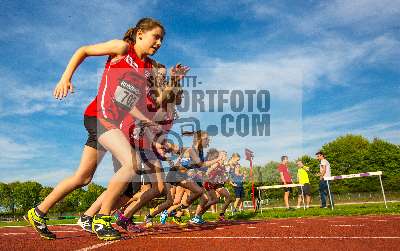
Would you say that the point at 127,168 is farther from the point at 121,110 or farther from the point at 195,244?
the point at 195,244


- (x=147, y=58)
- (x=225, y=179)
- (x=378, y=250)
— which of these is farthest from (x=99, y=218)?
(x=225, y=179)

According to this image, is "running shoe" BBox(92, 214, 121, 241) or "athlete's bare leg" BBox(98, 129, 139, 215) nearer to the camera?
"running shoe" BBox(92, 214, 121, 241)

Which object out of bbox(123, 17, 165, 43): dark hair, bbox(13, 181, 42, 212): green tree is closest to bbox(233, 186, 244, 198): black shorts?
bbox(123, 17, 165, 43): dark hair

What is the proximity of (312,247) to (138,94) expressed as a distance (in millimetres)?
2571

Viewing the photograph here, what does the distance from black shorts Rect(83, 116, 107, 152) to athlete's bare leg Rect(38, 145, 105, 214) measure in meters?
0.08

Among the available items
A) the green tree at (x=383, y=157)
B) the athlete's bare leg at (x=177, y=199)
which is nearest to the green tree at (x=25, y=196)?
the green tree at (x=383, y=157)

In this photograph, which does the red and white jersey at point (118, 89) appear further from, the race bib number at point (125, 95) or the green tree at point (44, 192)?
the green tree at point (44, 192)

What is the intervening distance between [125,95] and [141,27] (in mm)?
857

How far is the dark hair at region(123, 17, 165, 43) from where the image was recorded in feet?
14.7

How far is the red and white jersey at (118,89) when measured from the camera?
425 centimetres

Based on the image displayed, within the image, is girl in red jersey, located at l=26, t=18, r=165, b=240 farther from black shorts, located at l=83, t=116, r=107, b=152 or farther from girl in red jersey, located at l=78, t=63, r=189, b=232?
girl in red jersey, located at l=78, t=63, r=189, b=232

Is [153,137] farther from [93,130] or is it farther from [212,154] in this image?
[212,154]

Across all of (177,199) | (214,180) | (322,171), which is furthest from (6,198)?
(214,180)

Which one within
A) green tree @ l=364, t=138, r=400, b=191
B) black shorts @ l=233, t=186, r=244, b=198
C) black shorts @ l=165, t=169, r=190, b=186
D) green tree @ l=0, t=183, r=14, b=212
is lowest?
green tree @ l=0, t=183, r=14, b=212
